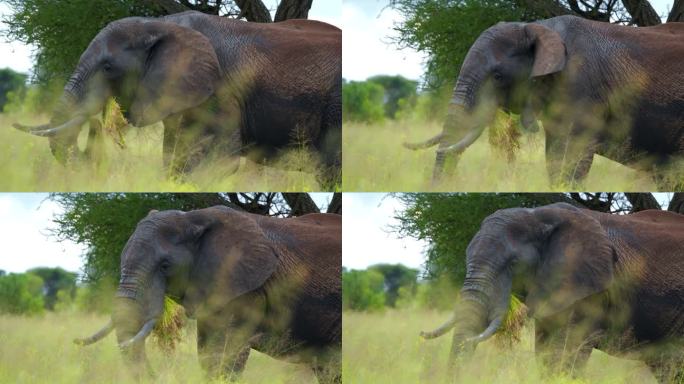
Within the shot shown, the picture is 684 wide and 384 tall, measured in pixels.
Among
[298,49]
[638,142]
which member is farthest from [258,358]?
[638,142]

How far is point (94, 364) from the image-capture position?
38.0 ft

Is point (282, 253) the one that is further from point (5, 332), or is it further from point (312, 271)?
point (5, 332)

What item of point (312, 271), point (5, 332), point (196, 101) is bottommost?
point (5, 332)

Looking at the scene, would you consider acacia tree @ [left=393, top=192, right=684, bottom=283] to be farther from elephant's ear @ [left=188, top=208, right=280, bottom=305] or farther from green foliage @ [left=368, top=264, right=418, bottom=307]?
elephant's ear @ [left=188, top=208, right=280, bottom=305]

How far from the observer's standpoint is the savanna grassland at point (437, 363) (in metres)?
11.1

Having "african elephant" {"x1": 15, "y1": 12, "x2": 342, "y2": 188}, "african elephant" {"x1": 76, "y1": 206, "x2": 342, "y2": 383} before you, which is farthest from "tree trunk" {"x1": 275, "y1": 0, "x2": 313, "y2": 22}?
"african elephant" {"x1": 76, "y1": 206, "x2": 342, "y2": 383}

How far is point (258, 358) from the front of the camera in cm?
1276

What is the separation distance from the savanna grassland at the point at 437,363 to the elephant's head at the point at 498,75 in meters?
1.27

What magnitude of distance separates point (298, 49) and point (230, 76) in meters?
0.58

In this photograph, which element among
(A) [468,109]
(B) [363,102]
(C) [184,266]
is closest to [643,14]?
(A) [468,109]

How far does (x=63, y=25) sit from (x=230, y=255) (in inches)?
239

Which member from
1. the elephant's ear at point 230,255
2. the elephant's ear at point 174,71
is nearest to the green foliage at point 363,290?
the elephant's ear at point 174,71

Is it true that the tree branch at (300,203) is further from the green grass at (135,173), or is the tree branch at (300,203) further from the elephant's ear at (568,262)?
the elephant's ear at (568,262)

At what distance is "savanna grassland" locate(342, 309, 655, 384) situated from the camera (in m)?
11.1
